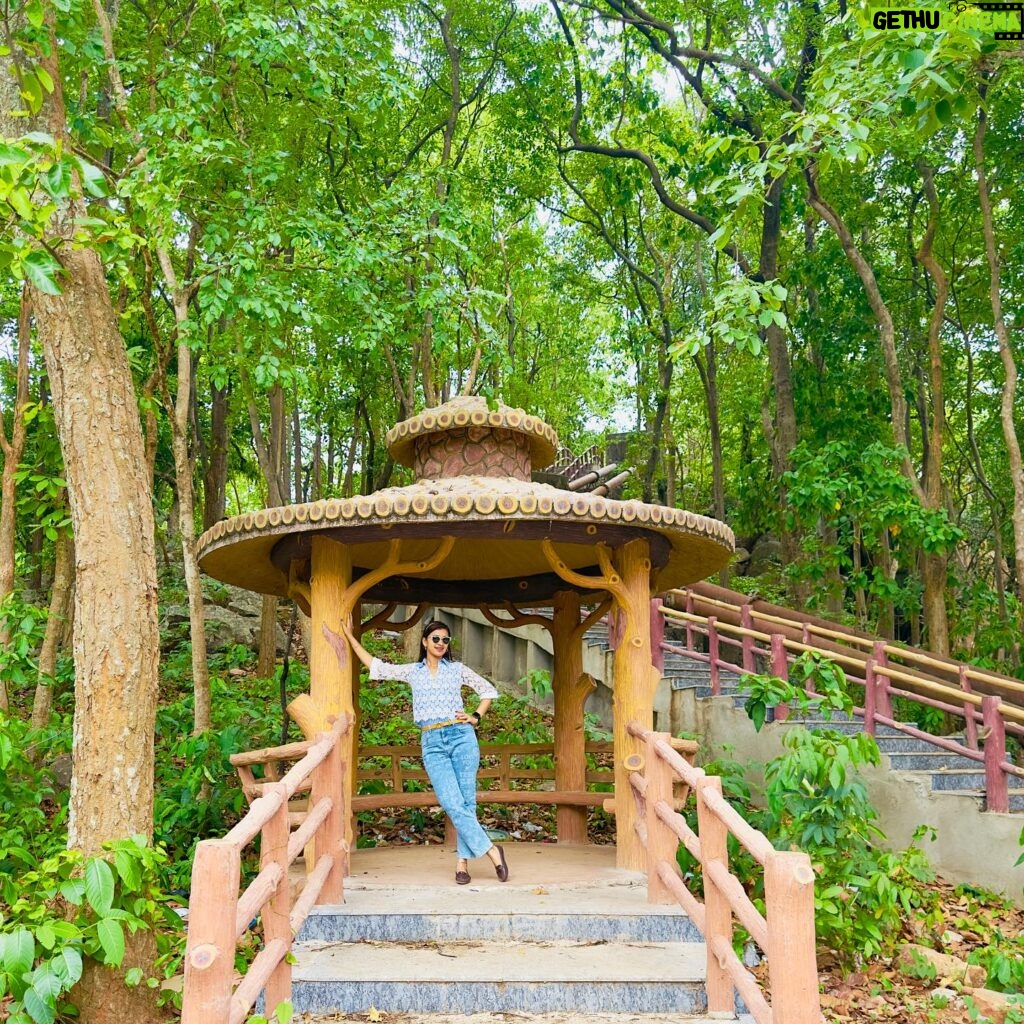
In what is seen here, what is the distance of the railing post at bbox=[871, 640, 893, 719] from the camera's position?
9.09 m

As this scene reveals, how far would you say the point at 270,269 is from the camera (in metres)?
8.42

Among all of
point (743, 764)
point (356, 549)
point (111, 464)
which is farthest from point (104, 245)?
point (743, 764)

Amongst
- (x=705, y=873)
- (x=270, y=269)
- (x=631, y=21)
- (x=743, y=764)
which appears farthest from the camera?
(x=631, y=21)

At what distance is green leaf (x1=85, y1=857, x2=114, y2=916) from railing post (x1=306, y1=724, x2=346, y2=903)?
1.12m

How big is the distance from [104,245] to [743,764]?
7.82 metres

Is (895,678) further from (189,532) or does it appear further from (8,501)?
(8,501)

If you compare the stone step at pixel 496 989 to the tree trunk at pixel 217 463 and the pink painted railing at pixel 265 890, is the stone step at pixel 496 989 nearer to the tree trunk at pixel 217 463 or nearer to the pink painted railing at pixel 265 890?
the pink painted railing at pixel 265 890

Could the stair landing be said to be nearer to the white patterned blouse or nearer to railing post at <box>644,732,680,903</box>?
railing post at <box>644,732,680,903</box>

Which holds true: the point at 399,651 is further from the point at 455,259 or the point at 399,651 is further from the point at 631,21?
the point at 631,21

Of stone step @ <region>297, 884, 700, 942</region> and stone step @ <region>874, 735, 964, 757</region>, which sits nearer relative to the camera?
stone step @ <region>297, 884, 700, 942</region>

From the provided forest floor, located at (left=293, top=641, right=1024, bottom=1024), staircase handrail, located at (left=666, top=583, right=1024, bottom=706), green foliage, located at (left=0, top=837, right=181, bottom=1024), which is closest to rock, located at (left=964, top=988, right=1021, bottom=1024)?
forest floor, located at (left=293, top=641, right=1024, bottom=1024)

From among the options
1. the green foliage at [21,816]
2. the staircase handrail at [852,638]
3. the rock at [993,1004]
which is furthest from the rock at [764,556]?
the green foliage at [21,816]

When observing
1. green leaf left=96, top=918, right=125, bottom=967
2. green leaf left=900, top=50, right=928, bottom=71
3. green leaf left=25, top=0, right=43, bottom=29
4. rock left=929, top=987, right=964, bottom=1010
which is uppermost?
green leaf left=25, top=0, right=43, bottom=29

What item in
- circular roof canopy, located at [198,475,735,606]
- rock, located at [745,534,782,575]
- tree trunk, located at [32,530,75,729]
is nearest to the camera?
circular roof canopy, located at [198,475,735,606]
